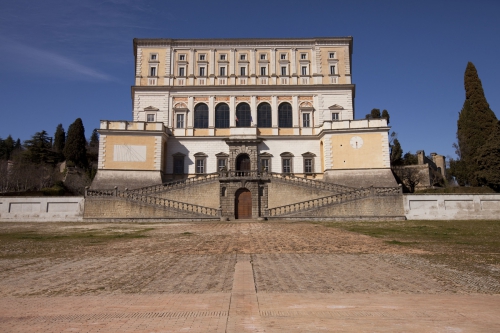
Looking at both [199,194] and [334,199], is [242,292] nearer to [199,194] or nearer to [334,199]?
[334,199]

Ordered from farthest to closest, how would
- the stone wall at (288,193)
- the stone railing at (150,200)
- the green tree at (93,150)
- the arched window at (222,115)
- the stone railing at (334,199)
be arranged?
1. the green tree at (93,150)
2. the arched window at (222,115)
3. the stone wall at (288,193)
4. the stone railing at (150,200)
5. the stone railing at (334,199)

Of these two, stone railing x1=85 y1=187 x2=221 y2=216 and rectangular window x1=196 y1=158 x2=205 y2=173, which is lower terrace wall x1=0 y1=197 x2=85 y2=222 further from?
rectangular window x1=196 y1=158 x2=205 y2=173

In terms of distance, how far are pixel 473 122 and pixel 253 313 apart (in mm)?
53718

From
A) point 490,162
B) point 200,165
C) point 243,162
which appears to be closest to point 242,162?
point 243,162

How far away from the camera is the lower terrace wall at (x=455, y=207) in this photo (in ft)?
104

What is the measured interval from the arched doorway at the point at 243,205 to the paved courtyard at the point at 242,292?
947 inches

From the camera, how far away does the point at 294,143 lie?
4584 centimetres

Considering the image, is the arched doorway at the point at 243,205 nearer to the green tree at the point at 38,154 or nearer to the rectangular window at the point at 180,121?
the rectangular window at the point at 180,121

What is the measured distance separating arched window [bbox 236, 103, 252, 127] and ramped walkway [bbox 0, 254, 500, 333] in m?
40.7

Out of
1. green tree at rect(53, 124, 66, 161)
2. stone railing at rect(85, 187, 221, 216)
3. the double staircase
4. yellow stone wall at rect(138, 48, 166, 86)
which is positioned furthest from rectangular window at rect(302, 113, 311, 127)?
green tree at rect(53, 124, 66, 161)

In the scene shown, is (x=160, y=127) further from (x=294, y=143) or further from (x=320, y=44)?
(x=320, y=44)

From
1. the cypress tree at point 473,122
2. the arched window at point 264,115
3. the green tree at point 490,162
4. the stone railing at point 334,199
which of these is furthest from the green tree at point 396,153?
the stone railing at point 334,199

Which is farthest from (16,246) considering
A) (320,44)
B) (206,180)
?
(320,44)

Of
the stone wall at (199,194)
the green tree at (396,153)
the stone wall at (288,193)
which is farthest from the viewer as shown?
the green tree at (396,153)
